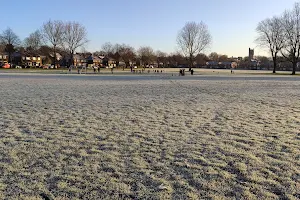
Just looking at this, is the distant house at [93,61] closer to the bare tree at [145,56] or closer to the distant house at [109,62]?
the distant house at [109,62]

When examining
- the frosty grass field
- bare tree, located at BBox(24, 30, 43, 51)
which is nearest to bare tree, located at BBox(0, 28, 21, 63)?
bare tree, located at BBox(24, 30, 43, 51)

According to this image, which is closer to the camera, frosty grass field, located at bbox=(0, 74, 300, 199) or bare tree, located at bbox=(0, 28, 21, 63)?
frosty grass field, located at bbox=(0, 74, 300, 199)

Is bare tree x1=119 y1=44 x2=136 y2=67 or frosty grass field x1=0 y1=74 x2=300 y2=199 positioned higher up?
bare tree x1=119 y1=44 x2=136 y2=67

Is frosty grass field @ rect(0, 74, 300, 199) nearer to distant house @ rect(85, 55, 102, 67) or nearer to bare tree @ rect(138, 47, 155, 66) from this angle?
bare tree @ rect(138, 47, 155, 66)

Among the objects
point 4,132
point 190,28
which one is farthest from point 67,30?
point 4,132

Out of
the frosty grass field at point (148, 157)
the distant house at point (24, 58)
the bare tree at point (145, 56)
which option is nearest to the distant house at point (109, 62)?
the bare tree at point (145, 56)

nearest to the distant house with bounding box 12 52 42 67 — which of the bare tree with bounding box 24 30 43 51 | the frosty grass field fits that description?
the bare tree with bounding box 24 30 43 51

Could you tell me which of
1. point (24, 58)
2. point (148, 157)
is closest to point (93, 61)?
point (24, 58)

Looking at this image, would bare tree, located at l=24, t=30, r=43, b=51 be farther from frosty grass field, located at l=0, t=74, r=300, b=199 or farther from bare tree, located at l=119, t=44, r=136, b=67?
frosty grass field, located at l=0, t=74, r=300, b=199

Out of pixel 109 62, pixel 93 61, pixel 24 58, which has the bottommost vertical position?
pixel 109 62

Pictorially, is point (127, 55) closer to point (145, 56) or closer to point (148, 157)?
point (145, 56)

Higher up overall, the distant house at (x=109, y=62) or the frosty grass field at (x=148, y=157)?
the distant house at (x=109, y=62)

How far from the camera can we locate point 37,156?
17.6 feet

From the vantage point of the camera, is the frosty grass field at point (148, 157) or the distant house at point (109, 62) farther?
the distant house at point (109, 62)
